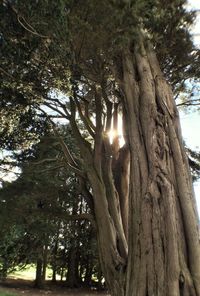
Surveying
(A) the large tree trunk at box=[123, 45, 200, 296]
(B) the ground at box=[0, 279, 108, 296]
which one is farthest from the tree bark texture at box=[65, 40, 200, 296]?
(B) the ground at box=[0, 279, 108, 296]

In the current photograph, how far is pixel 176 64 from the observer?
25.7ft

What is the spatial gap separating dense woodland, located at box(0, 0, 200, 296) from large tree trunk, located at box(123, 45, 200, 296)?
2cm

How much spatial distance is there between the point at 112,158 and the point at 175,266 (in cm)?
466

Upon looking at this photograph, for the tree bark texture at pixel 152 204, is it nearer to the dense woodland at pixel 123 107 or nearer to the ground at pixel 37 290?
the dense woodland at pixel 123 107

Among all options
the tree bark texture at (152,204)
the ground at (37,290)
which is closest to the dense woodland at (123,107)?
the tree bark texture at (152,204)

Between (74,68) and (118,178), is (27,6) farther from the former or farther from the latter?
(118,178)

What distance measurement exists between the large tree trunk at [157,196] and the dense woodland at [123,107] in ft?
0.05

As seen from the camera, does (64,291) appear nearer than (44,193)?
No

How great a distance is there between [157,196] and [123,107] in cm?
240

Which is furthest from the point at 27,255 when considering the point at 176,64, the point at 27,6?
the point at 27,6

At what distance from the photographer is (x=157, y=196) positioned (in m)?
5.47

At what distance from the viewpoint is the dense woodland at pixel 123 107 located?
538cm

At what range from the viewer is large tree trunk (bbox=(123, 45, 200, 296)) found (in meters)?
5.10

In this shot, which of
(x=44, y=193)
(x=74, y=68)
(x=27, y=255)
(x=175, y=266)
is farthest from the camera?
(x=27, y=255)
